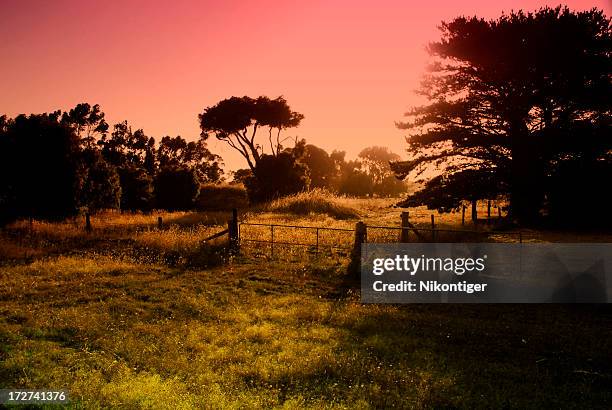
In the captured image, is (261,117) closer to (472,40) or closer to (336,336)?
(472,40)

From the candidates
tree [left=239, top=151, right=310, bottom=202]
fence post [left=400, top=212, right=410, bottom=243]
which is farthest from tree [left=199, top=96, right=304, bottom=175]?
fence post [left=400, top=212, right=410, bottom=243]

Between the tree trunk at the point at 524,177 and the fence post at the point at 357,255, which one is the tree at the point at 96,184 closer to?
the fence post at the point at 357,255

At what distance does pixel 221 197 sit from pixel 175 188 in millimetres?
5468

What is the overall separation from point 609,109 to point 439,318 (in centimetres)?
2022

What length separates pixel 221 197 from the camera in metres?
44.6

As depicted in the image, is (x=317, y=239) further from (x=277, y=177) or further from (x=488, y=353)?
(x=277, y=177)

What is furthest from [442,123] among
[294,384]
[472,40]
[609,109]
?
[294,384]

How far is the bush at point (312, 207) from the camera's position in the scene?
3603cm

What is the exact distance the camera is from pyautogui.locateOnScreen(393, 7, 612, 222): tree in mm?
23672

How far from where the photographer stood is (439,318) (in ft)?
36.6

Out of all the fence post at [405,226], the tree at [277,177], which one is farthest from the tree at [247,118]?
the fence post at [405,226]

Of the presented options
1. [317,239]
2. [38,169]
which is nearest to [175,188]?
[38,169]

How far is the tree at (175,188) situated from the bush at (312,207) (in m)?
8.07

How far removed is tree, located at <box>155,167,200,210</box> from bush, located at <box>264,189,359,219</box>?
807 centimetres
